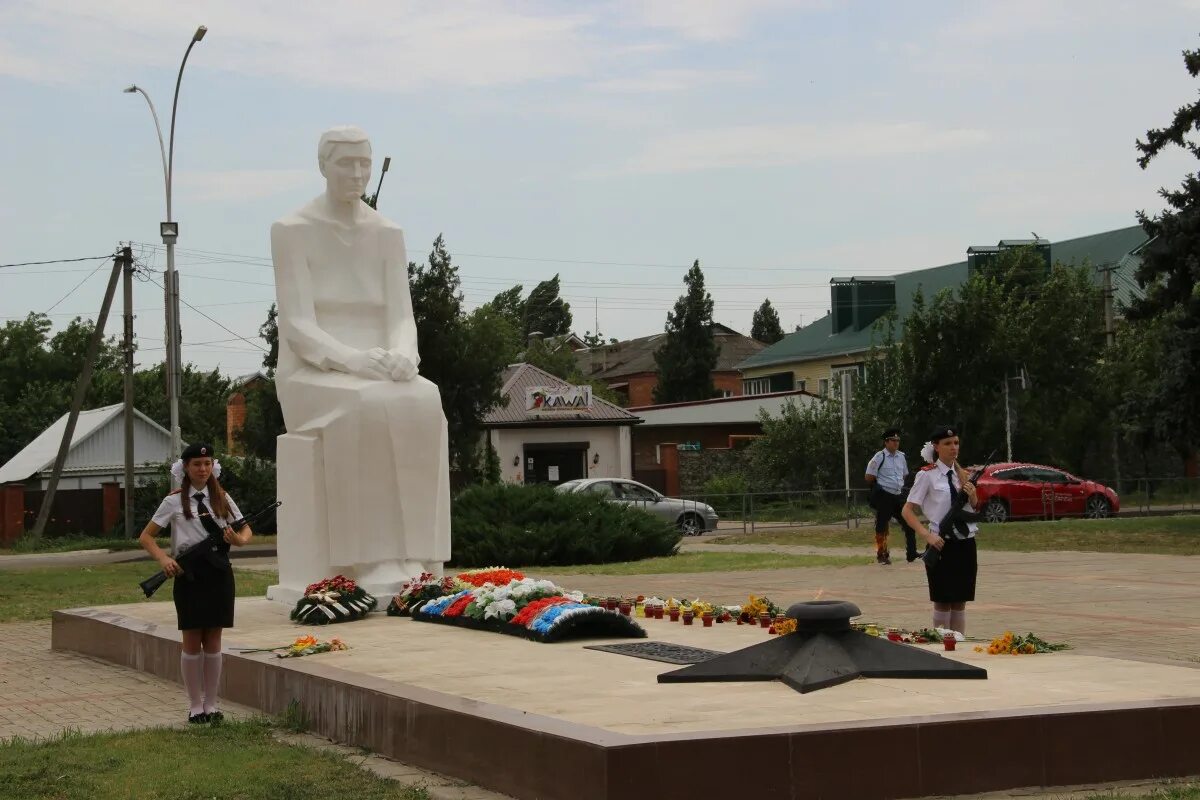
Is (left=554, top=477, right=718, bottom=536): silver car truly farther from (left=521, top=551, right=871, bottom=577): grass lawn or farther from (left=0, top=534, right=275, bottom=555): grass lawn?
(left=521, top=551, right=871, bottom=577): grass lawn

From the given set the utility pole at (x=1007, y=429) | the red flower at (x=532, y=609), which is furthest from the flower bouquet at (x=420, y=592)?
the utility pole at (x=1007, y=429)

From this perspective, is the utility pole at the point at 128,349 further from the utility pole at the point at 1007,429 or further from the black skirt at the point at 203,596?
the black skirt at the point at 203,596

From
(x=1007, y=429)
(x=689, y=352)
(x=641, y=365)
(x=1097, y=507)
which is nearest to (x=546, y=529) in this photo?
(x=1097, y=507)

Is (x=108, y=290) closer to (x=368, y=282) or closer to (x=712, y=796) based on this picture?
(x=368, y=282)

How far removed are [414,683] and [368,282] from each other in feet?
21.0

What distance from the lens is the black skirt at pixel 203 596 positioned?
9.48 meters

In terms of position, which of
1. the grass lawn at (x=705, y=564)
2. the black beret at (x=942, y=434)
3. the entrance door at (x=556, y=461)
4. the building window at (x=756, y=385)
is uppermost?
the building window at (x=756, y=385)

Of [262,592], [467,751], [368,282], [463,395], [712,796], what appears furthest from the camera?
[463,395]

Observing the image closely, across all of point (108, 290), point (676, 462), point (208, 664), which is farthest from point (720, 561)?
point (676, 462)

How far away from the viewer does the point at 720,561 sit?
23.3 metres

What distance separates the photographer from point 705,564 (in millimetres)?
22766

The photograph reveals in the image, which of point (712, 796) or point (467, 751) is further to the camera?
point (467, 751)

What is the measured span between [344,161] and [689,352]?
68.6m

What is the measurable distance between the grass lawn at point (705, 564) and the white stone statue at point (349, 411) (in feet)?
25.9
